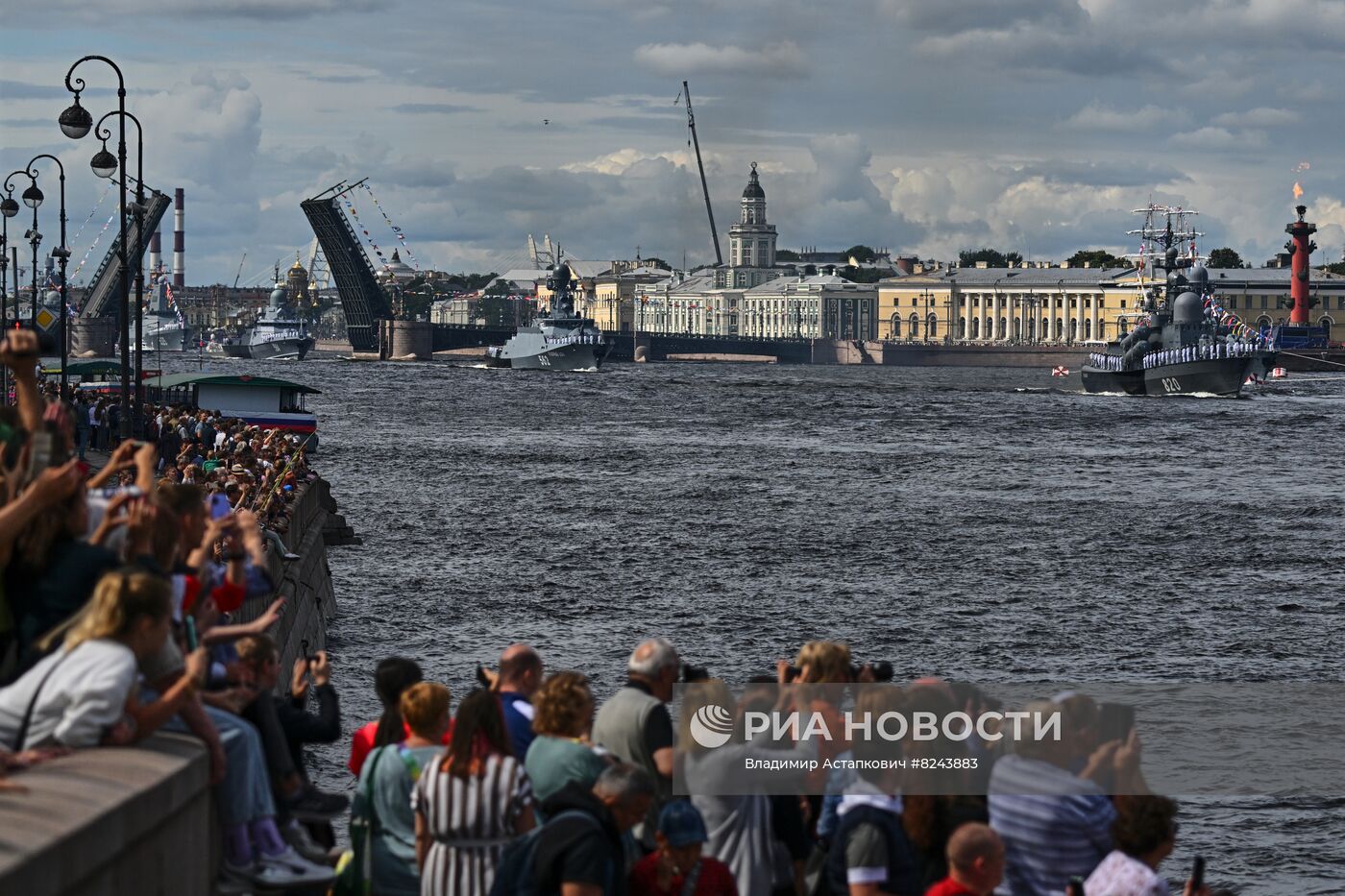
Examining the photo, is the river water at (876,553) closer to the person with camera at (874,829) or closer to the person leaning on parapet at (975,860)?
the person with camera at (874,829)

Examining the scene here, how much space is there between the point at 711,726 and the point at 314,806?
1.12 meters

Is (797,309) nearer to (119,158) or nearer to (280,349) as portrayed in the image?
(280,349)

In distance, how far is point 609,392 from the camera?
310ft

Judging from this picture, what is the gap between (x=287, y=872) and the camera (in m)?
5.24

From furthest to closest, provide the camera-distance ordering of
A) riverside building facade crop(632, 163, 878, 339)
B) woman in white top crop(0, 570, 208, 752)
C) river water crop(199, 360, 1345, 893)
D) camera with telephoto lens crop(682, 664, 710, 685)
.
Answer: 1. riverside building facade crop(632, 163, 878, 339)
2. river water crop(199, 360, 1345, 893)
3. camera with telephoto lens crop(682, 664, 710, 685)
4. woman in white top crop(0, 570, 208, 752)

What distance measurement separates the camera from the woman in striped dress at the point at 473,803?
511 centimetres

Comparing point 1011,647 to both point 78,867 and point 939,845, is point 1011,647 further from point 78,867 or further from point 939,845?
point 78,867

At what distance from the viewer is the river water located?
18.5 meters

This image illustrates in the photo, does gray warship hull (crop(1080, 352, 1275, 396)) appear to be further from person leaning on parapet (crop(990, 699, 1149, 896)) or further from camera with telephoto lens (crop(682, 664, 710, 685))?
person leaning on parapet (crop(990, 699, 1149, 896))

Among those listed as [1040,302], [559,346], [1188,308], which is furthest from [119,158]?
[1040,302]

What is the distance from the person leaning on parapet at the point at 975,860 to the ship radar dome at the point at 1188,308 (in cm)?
8332

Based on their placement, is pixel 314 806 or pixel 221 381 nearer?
pixel 314 806

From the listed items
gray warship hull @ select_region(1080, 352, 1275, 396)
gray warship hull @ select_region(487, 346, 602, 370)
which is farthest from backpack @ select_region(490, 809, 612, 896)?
gray warship hull @ select_region(487, 346, 602, 370)

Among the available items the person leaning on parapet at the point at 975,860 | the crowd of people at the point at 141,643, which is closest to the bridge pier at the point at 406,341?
the crowd of people at the point at 141,643
